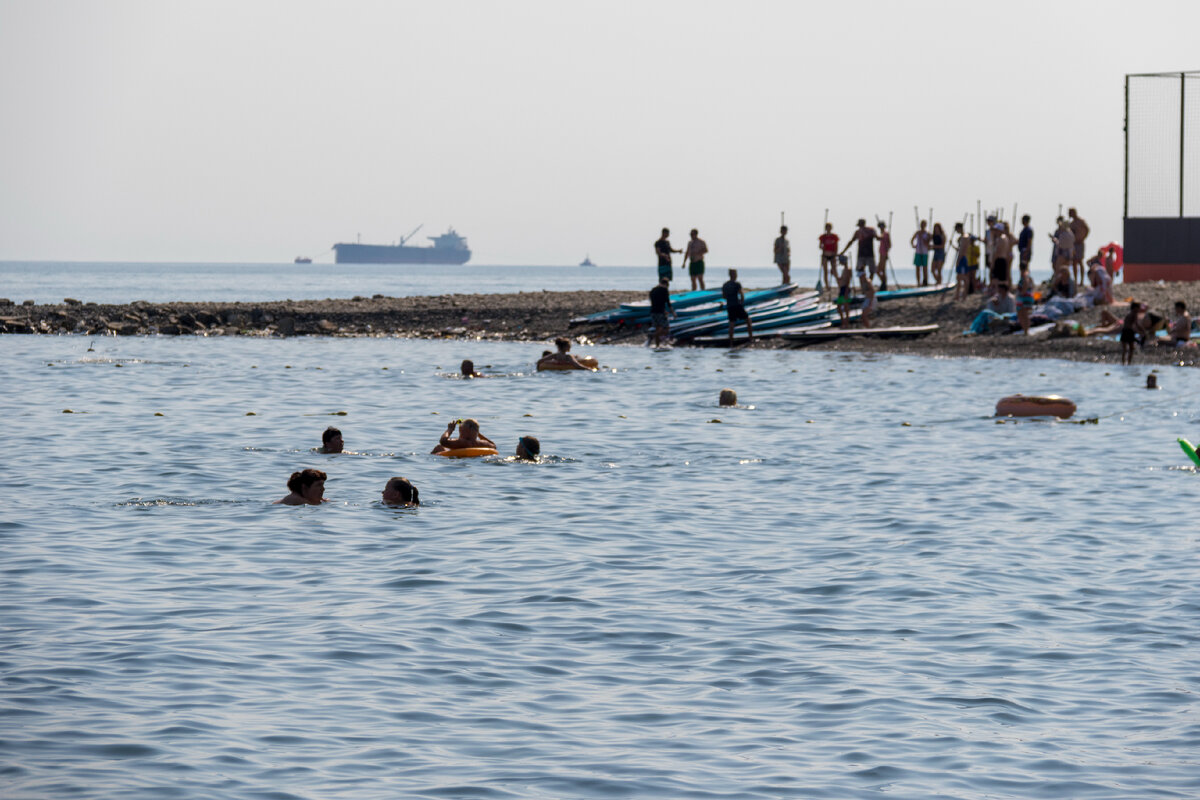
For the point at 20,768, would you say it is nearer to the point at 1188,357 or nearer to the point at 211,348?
the point at 1188,357

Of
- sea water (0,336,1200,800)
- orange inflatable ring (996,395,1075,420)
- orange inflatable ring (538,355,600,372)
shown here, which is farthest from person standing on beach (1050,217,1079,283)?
sea water (0,336,1200,800)

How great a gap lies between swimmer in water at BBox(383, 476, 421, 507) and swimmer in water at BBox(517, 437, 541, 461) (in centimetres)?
376

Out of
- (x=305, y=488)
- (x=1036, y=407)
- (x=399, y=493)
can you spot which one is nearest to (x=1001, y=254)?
A: (x=1036, y=407)

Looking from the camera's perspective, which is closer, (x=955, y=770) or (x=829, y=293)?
(x=955, y=770)

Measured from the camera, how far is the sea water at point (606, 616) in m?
7.84

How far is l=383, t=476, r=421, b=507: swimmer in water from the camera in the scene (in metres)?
15.9

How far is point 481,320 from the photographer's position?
49719mm

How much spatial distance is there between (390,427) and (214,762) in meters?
16.7

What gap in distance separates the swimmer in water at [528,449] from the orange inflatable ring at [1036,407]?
31.3 ft

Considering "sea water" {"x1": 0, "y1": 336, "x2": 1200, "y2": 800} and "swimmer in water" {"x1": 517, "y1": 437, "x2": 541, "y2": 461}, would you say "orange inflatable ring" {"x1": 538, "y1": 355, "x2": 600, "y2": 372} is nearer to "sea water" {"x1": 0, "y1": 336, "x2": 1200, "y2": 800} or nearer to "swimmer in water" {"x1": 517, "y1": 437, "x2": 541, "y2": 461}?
"sea water" {"x1": 0, "y1": 336, "x2": 1200, "y2": 800}

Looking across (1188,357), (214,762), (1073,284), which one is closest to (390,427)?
(214,762)

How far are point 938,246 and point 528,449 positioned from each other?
2791cm

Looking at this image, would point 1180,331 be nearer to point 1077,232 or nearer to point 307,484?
point 1077,232

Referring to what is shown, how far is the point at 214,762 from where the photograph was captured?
7.73 meters
